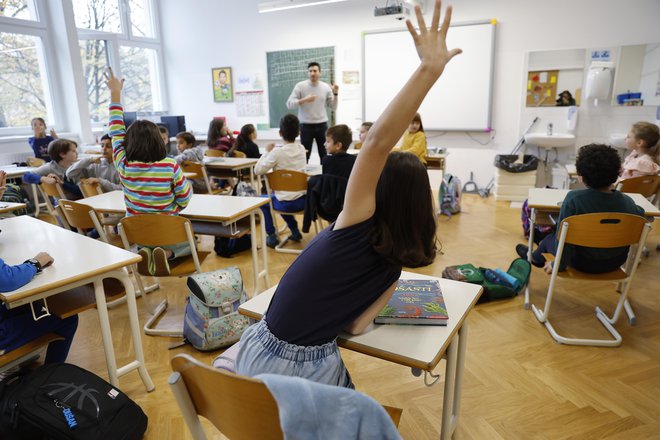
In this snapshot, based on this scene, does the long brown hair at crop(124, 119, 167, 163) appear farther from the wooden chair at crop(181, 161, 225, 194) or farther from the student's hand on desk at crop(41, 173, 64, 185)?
the wooden chair at crop(181, 161, 225, 194)

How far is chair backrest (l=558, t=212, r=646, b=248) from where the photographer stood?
2342 millimetres

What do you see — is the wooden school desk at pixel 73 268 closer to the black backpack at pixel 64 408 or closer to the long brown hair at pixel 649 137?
the black backpack at pixel 64 408

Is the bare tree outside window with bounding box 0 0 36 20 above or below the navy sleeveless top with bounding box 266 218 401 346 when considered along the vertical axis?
above

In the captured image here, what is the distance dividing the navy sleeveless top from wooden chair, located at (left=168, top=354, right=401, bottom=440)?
264 millimetres

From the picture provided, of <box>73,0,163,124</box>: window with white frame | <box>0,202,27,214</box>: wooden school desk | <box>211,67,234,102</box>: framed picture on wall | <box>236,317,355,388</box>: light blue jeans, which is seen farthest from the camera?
<box>211,67,234,102</box>: framed picture on wall

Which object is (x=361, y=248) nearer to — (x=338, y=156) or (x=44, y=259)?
(x=44, y=259)

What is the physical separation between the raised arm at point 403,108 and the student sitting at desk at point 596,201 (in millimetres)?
1785

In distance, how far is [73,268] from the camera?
179 centimetres

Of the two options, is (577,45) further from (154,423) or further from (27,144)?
(27,144)

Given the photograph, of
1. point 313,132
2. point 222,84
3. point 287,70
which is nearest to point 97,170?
point 313,132

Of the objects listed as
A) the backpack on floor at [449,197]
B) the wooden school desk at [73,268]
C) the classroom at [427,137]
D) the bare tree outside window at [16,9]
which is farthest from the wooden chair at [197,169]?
the bare tree outside window at [16,9]

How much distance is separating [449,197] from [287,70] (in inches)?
148

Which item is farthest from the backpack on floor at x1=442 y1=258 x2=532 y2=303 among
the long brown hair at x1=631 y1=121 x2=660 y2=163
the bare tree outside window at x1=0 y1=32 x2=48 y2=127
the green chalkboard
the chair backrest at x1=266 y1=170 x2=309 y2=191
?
the bare tree outside window at x1=0 y1=32 x2=48 y2=127

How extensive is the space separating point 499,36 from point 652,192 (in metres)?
3.21
